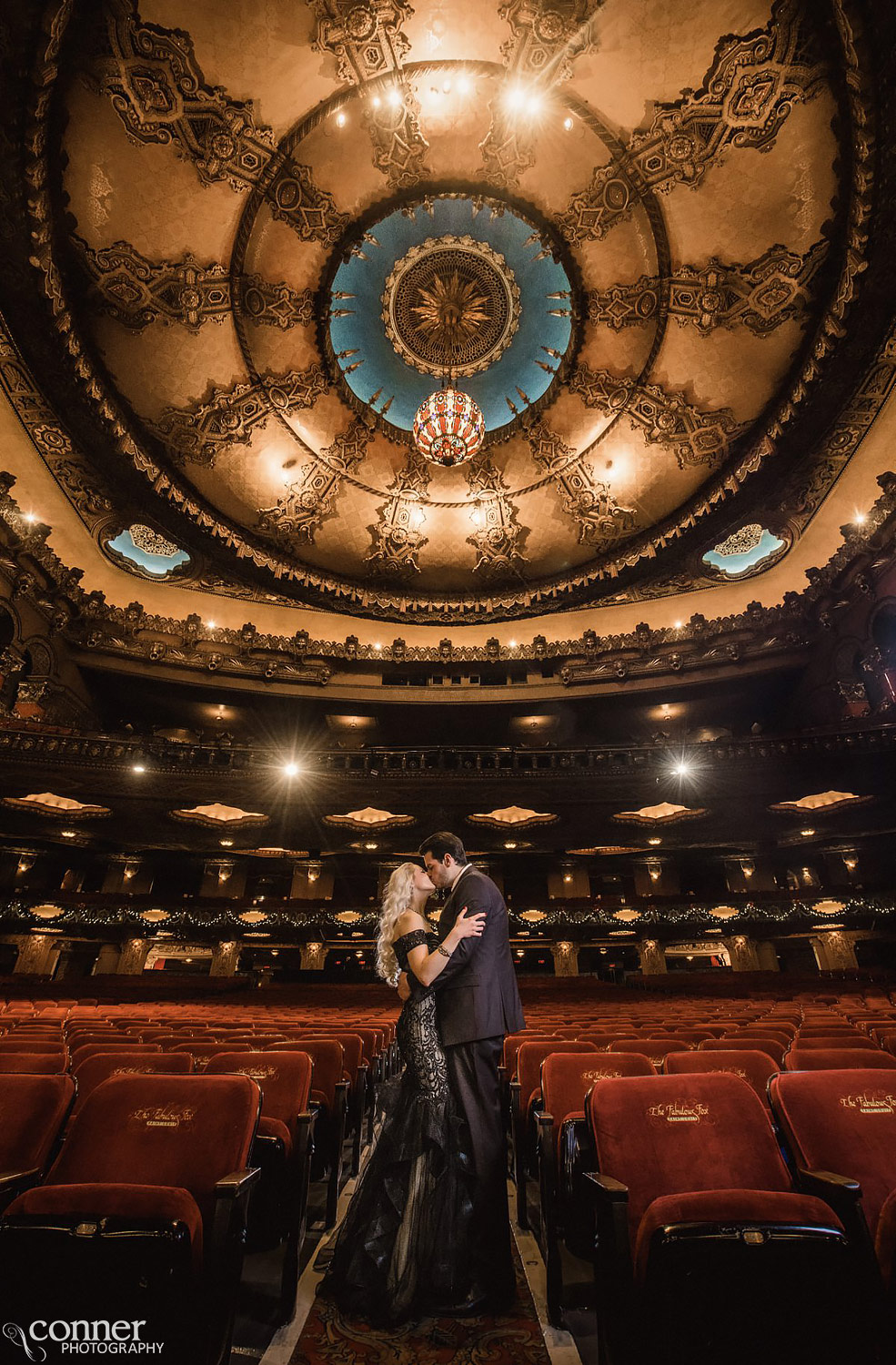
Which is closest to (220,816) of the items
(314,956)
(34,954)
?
(314,956)

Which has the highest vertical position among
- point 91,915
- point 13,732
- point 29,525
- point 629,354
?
point 629,354

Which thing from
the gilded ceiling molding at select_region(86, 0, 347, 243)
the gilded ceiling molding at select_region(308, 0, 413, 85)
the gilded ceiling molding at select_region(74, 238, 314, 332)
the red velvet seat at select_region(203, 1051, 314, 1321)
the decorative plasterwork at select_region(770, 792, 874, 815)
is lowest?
the red velvet seat at select_region(203, 1051, 314, 1321)

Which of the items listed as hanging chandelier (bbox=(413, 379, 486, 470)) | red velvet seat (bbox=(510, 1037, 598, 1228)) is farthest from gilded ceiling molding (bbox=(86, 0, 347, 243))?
red velvet seat (bbox=(510, 1037, 598, 1228))

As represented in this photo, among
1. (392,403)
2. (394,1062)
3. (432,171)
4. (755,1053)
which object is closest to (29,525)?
Result: (392,403)

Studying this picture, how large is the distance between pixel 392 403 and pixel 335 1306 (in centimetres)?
1792

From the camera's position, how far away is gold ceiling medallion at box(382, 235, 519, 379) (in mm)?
14758

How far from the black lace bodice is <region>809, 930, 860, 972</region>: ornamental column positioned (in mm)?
18056

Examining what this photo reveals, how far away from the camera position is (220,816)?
12.3 metres

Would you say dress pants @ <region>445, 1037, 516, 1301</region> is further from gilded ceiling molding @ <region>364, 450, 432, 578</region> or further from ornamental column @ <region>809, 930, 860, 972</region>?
ornamental column @ <region>809, 930, 860, 972</region>

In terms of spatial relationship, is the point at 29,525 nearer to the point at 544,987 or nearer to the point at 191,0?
the point at 191,0

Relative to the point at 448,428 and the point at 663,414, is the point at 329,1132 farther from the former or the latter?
the point at 663,414

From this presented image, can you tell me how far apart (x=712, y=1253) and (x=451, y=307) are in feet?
60.1

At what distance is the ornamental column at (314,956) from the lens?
17.8 metres

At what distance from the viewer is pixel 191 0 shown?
9.82 meters
